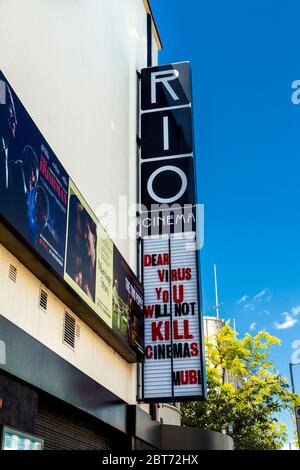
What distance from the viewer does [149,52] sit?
22078 millimetres

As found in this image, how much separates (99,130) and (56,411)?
7.08 meters

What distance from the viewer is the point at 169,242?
16.7 meters

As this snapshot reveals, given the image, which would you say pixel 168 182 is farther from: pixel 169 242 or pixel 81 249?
pixel 81 249

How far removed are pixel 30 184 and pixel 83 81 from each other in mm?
5410

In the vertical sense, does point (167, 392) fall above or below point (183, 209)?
below

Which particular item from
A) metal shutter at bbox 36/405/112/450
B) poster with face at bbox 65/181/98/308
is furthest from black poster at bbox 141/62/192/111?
metal shutter at bbox 36/405/112/450

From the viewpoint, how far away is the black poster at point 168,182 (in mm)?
16859

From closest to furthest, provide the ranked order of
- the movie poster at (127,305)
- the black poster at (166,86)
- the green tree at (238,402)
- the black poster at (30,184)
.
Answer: the black poster at (30,184) → the movie poster at (127,305) → the black poster at (166,86) → the green tree at (238,402)

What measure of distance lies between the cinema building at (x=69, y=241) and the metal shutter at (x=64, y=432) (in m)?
0.03

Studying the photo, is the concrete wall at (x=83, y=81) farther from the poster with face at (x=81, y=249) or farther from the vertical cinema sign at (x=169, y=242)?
the poster with face at (x=81, y=249)

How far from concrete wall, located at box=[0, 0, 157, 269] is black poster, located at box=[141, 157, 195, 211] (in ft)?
1.38

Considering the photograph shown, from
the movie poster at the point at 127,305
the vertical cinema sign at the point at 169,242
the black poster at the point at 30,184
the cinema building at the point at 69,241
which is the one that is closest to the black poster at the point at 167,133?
the vertical cinema sign at the point at 169,242
